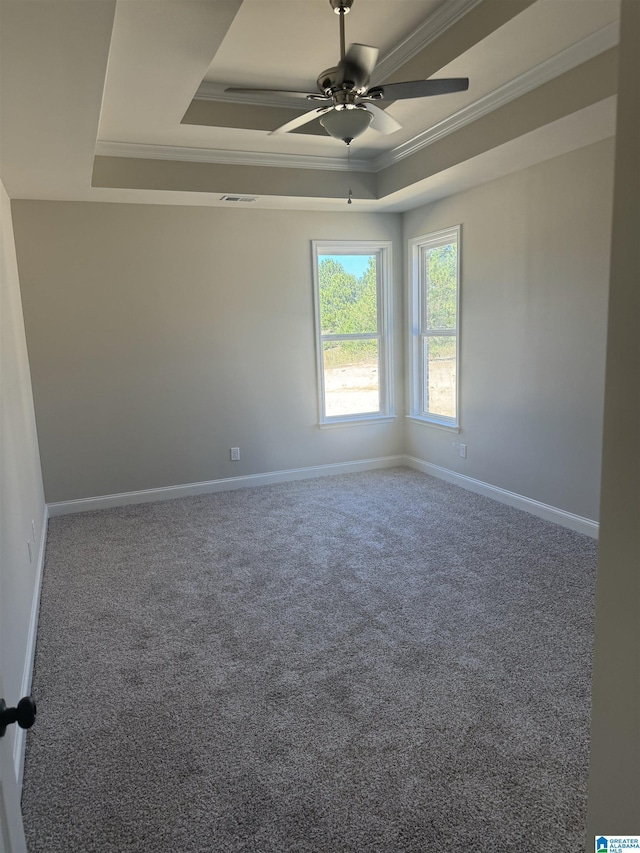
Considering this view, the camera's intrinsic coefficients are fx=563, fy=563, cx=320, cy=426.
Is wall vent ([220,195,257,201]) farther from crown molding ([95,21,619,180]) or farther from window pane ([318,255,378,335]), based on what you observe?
window pane ([318,255,378,335])

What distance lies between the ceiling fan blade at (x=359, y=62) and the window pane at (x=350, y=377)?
10.5 ft

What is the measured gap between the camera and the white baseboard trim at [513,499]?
3.83 m

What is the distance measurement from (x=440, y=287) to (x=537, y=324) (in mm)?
1340

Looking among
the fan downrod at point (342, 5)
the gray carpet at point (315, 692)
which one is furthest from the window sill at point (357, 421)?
the fan downrod at point (342, 5)

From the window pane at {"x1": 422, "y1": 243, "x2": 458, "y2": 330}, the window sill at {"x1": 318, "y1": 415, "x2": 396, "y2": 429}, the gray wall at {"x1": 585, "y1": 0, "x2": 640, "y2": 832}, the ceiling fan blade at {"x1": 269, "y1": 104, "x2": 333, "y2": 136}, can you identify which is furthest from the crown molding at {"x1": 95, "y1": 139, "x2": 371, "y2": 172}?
the gray wall at {"x1": 585, "y1": 0, "x2": 640, "y2": 832}

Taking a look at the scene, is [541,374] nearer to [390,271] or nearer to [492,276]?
[492,276]

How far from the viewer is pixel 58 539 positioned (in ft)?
13.5

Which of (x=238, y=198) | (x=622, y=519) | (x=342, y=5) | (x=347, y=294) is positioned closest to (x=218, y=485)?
(x=347, y=294)

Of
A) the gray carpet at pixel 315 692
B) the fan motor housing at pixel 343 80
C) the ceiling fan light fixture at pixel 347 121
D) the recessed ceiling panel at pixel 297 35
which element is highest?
the recessed ceiling panel at pixel 297 35

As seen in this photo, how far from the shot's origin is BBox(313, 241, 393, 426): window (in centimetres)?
545

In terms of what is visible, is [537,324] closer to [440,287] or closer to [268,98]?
[440,287]

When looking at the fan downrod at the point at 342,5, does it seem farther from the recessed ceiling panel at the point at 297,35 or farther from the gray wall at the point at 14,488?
the gray wall at the point at 14,488

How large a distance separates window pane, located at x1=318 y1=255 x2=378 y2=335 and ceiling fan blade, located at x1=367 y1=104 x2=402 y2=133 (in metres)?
2.52

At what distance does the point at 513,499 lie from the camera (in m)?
4.45
